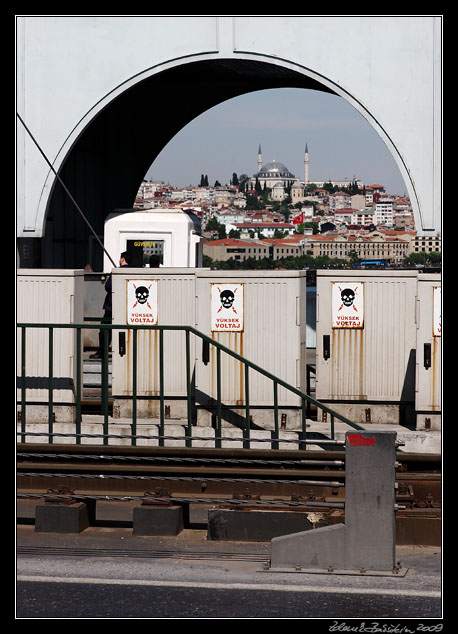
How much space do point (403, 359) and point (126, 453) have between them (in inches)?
152

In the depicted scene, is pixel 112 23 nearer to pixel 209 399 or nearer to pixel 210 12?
pixel 210 12

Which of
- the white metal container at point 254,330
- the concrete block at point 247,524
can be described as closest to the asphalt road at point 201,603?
the concrete block at point 247,524

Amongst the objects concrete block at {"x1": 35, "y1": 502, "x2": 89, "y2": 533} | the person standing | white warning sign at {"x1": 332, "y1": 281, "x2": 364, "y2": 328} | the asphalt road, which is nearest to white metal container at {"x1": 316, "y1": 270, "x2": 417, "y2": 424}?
white warning sign at {"x1": 332, "y1": 281, "x2": 364, "y2": 328}

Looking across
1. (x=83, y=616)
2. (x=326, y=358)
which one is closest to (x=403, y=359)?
(x=326, y=358)

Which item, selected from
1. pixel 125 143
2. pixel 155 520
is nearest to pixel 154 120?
pixel 125 143

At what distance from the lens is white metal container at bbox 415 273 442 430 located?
1219 cm

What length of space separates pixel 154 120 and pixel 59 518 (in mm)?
18975

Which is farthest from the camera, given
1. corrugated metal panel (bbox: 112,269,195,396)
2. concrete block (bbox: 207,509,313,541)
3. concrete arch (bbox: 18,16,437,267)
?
concrete arch (bbox: 18,16,437,267)

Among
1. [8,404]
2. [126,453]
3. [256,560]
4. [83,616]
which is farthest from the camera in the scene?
[126,453]

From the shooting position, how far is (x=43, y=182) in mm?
18828

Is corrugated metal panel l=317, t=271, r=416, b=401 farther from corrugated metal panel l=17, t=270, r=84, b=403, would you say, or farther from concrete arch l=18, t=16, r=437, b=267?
concrete arch l=18, t=16, r=437, b=267

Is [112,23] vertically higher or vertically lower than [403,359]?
higher

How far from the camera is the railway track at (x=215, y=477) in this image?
9.50m

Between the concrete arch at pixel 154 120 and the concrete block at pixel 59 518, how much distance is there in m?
9.79
